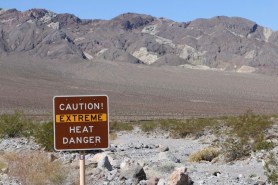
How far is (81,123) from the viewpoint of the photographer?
6.90m

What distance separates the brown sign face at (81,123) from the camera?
22.6 feet

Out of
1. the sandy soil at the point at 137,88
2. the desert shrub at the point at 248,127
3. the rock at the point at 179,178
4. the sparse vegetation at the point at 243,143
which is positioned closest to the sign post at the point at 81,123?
the rock at the point at 179,178

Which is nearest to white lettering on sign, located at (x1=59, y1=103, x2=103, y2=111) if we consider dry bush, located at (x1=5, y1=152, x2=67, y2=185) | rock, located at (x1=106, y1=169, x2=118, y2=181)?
dry bush, located at (x1=5, y1=152, x2=67, y2=185)

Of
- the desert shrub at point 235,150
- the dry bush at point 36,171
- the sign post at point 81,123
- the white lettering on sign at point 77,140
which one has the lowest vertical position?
the desert shrub at point 235,150

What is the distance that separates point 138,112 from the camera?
9656 cm

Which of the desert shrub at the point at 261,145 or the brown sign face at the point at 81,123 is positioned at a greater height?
the brown sign face at the point at 81,123

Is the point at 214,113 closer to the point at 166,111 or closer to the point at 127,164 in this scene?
the point at 166,111

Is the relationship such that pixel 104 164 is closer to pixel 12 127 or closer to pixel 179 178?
pixel 179 178

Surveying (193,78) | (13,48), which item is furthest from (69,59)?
(193,78)

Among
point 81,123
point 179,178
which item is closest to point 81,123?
point 81,123

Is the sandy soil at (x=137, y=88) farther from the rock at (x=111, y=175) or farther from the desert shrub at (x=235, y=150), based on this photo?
the rock at (x=111, y=175)

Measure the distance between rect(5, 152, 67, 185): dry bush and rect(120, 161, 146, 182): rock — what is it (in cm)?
138

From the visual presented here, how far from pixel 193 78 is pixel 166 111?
163ft

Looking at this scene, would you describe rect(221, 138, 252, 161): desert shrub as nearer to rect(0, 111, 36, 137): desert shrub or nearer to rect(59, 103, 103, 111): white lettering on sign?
rect(59, 103, 103, 111): white lettering on sign
